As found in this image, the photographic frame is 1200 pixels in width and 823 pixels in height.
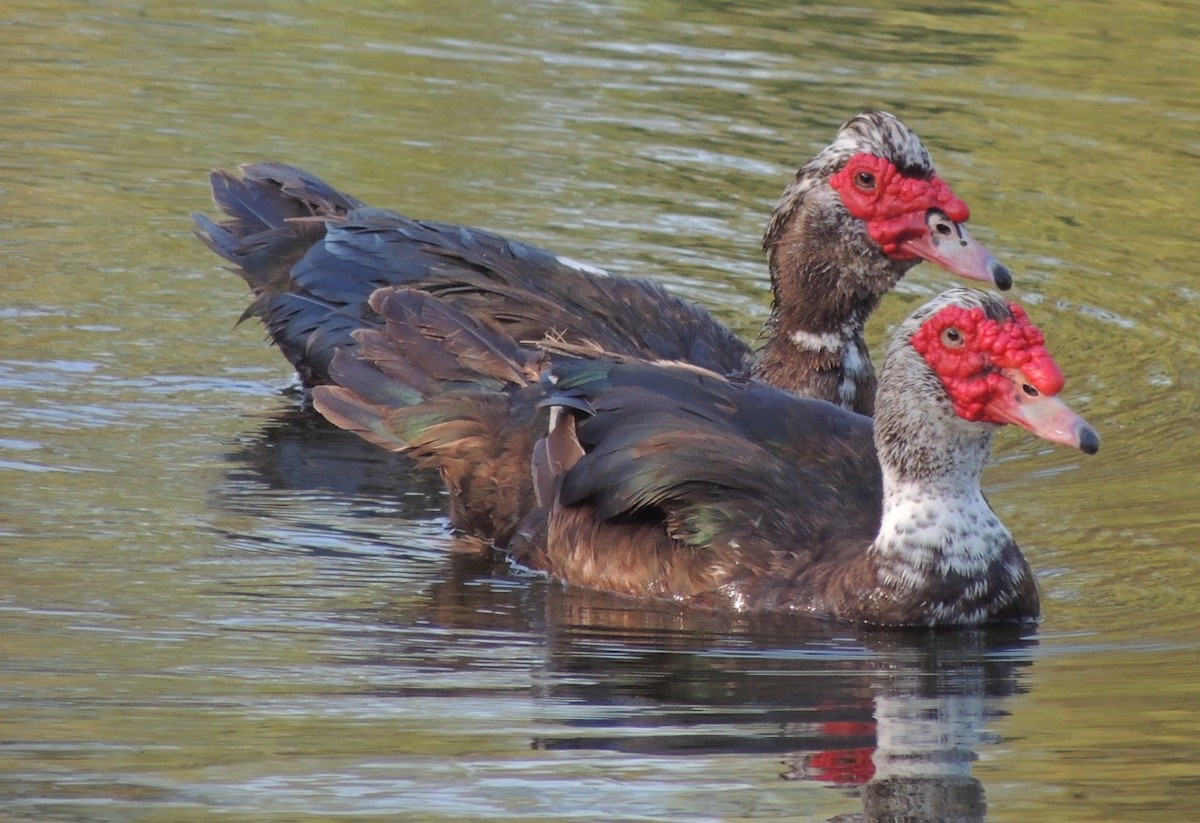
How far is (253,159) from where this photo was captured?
1218 centimetres

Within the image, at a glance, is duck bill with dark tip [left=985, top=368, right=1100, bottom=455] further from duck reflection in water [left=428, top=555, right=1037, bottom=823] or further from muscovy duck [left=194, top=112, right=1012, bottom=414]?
muscovy duck [left=194, top=112, right=1012, bottom=414]

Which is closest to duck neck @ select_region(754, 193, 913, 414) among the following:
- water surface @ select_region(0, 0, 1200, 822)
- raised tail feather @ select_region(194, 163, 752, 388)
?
raised tail feather @ select_region(194, 163, 752, 388)

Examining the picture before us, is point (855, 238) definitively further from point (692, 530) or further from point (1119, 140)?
point (1119, 140)

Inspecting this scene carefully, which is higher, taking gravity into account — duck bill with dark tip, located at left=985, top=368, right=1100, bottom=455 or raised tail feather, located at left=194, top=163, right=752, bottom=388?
duck bill with dark tip, located at left=985, top=368, right=1100, bottom=455

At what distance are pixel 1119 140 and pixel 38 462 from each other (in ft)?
25.1

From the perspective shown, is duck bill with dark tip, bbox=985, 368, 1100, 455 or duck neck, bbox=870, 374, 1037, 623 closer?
duck bill with dark tip, bbox=985, 368, 1100, 455

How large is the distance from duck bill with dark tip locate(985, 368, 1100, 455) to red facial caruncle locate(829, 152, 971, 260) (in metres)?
1.79

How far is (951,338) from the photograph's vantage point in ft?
22.9

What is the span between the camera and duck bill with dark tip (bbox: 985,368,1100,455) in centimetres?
660

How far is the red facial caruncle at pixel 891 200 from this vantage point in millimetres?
8547

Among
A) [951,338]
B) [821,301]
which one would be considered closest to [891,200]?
[821,301]

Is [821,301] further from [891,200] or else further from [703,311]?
[703,311]

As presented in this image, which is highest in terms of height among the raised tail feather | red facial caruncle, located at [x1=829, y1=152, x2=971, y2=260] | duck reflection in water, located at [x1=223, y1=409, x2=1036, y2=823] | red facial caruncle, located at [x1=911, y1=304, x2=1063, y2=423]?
red facial caruncle, located at [x1=829, y1=152, x2=971, y2=260]

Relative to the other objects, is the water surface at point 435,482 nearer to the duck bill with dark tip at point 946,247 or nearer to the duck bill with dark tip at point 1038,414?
the duck bill with dark tip at point 1038,414
